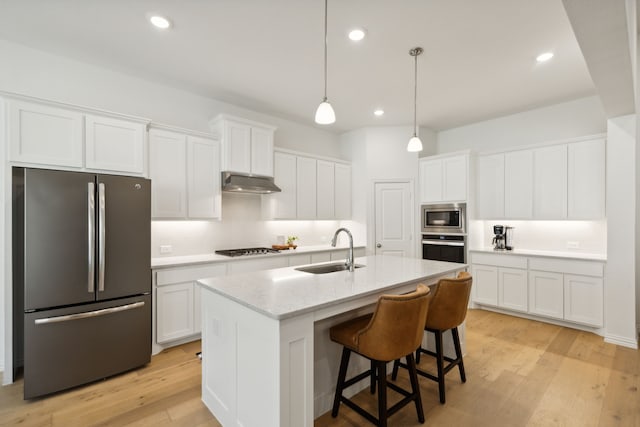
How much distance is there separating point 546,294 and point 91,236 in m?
5.18

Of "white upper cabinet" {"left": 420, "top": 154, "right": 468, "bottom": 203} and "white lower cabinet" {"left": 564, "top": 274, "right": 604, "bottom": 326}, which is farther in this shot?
"white upper cabinet" {"left": 420, "top": 154, "right": 468, "bottom": 203}

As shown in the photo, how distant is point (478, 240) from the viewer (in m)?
4.82

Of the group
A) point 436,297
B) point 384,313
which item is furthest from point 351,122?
point 384,313

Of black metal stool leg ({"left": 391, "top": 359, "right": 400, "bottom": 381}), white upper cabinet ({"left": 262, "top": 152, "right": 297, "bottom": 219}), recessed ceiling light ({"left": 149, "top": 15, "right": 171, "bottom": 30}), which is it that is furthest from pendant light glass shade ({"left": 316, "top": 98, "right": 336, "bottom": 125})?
white upper cabinet ({"left": 262, "top": 152, "right": 297, "bottom": 219})

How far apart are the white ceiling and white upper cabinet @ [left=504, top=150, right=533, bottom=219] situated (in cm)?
80

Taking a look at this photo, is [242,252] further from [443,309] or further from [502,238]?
[502,238]

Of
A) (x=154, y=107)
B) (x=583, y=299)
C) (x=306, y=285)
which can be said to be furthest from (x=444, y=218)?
(x=154, y=107)

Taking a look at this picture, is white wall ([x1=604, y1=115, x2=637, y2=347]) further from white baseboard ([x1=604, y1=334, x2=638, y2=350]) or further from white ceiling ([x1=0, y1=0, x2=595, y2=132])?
white ceiling ([x1=0, y1=0, x2=595, y2=132])

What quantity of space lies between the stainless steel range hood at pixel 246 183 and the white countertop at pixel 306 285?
164 centimetres

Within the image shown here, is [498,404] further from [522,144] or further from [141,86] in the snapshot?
[141,86]

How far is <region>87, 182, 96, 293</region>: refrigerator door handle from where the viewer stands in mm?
2523

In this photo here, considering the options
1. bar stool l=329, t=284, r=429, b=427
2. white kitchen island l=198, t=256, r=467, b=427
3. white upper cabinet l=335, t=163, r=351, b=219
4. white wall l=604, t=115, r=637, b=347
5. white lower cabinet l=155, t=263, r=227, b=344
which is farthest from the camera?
white upper cabinet l=335, t=163, r=351, b=219

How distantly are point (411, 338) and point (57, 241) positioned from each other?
9.18 ft

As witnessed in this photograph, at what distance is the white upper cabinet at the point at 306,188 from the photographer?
4.80 meters
